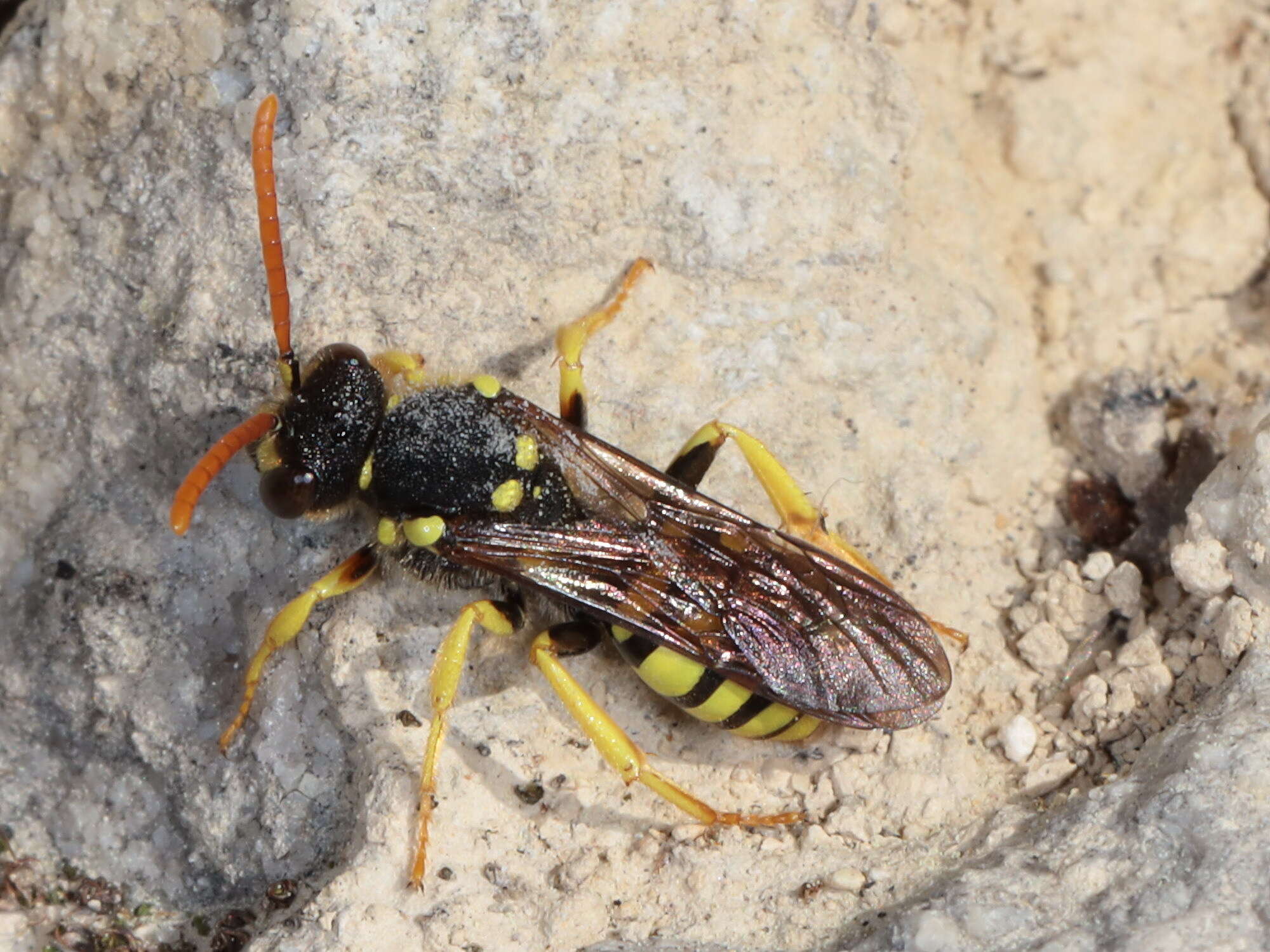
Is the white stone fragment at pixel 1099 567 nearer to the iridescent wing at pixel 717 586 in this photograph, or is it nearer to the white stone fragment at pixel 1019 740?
the white stone fragment at pixel 1019 740

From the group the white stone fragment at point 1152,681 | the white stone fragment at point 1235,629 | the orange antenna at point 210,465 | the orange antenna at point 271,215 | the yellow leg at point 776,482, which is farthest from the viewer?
the yellow leg at point 776,482

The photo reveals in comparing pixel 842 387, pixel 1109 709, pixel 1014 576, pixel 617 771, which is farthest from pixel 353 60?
pixel 1109 709

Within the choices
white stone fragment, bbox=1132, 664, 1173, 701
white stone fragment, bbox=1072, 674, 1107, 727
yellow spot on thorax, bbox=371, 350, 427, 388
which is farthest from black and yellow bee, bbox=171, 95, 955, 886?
white stone fragment, bbox=1132, 664, 1173, 701

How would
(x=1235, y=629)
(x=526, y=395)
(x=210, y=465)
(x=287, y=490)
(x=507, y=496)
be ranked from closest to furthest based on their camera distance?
(x=210, y=465) → (x=1235, y=629) → (x=287, y=490) → (x=507, y=496) → (x=526, y=395)

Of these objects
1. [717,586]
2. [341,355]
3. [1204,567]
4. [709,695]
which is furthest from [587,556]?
[1204,567]

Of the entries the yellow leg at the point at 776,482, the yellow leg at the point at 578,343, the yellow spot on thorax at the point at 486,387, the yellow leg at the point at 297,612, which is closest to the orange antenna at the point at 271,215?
the yellow spot on thorax at the point at 486,387

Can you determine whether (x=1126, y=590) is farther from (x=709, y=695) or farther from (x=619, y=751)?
(x=619, y=751)
